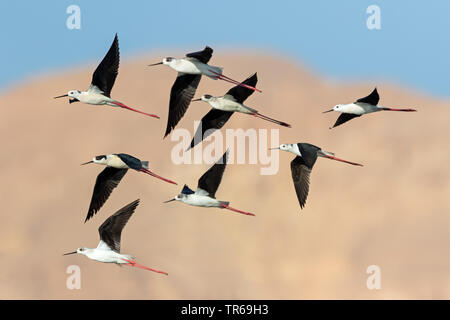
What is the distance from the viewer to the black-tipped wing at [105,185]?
1546cm

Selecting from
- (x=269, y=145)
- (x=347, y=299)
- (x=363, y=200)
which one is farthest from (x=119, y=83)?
(x=347, y=299)

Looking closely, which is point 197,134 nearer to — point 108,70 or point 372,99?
point 108,70

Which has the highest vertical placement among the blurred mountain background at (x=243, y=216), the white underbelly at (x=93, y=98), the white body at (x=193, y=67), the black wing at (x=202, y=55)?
the black wing at (x=202, y=55)

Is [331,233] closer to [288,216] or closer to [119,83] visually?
[288,216]

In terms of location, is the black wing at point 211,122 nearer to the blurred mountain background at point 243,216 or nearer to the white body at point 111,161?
the white body at point 111,161

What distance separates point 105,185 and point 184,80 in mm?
2190

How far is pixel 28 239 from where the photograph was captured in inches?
1634

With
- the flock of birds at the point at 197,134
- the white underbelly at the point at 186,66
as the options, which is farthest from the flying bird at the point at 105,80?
the white underbelly at the point at 186,66

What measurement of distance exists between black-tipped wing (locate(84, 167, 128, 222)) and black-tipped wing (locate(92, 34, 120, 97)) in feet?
4.93

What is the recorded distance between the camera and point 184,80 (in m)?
15.7

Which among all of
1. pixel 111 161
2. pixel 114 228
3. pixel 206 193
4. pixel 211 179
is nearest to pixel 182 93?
pixel 111 161

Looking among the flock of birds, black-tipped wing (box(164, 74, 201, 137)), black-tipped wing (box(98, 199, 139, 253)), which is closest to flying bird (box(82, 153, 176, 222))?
the flock of birds

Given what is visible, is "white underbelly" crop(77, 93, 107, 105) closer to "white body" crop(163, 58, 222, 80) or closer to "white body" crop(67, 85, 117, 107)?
Result: "white body" crop(67, 85, 117, 107)

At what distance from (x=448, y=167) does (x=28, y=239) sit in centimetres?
1985
